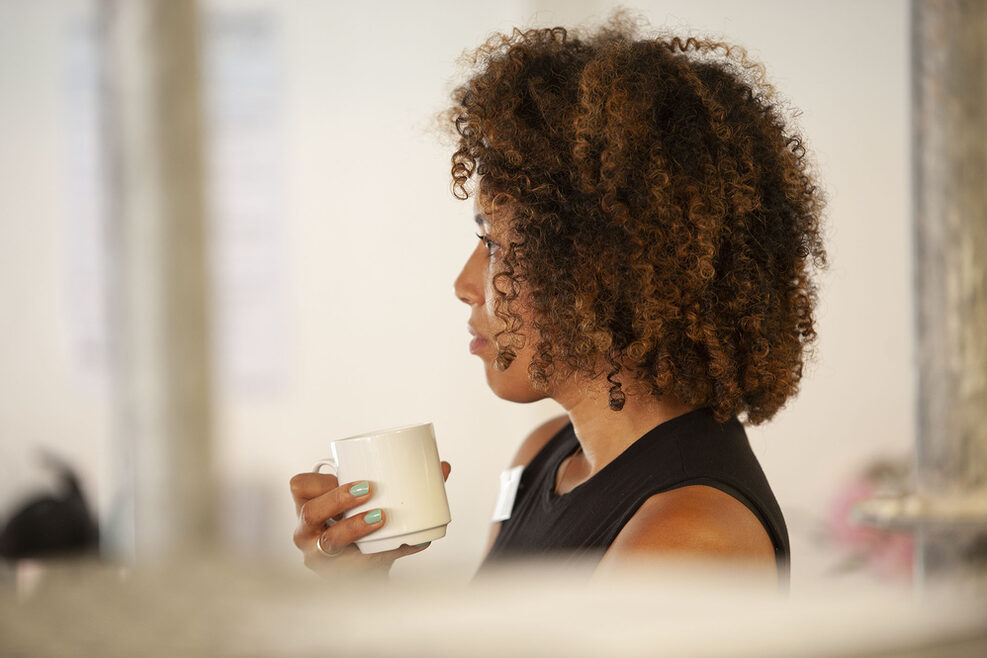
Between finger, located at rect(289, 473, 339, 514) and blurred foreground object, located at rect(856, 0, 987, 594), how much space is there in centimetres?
33

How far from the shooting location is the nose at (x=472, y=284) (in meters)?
0.57

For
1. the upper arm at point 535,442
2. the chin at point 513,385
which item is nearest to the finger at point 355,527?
the chin at point 513,385

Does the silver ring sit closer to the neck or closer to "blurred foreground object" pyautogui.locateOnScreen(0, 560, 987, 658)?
the neck

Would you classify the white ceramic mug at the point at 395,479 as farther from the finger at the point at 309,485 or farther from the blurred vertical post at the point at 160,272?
the blurred vertical post at the point at 160,272

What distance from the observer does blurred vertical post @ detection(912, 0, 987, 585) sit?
46cm

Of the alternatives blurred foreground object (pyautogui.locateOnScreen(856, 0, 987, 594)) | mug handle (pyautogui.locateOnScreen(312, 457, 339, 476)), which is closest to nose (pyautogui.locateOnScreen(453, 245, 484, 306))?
mug handle (pyautogui.locateOnScreen(312, 457, 339, 476))

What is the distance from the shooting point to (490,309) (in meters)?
0.56

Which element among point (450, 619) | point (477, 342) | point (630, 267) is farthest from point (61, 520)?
point (450, 619)

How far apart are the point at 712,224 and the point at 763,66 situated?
0.14 meters

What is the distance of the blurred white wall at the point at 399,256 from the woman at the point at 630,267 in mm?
64

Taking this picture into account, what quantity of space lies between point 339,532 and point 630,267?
235 mm

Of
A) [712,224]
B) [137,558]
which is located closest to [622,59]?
[712,224]

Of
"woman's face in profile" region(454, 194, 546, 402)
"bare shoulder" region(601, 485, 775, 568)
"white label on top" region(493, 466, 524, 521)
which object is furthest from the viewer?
"white label on top" region(493, 466, 524, 521)

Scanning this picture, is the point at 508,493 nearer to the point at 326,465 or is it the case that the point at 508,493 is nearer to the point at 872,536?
the point at 326,465
